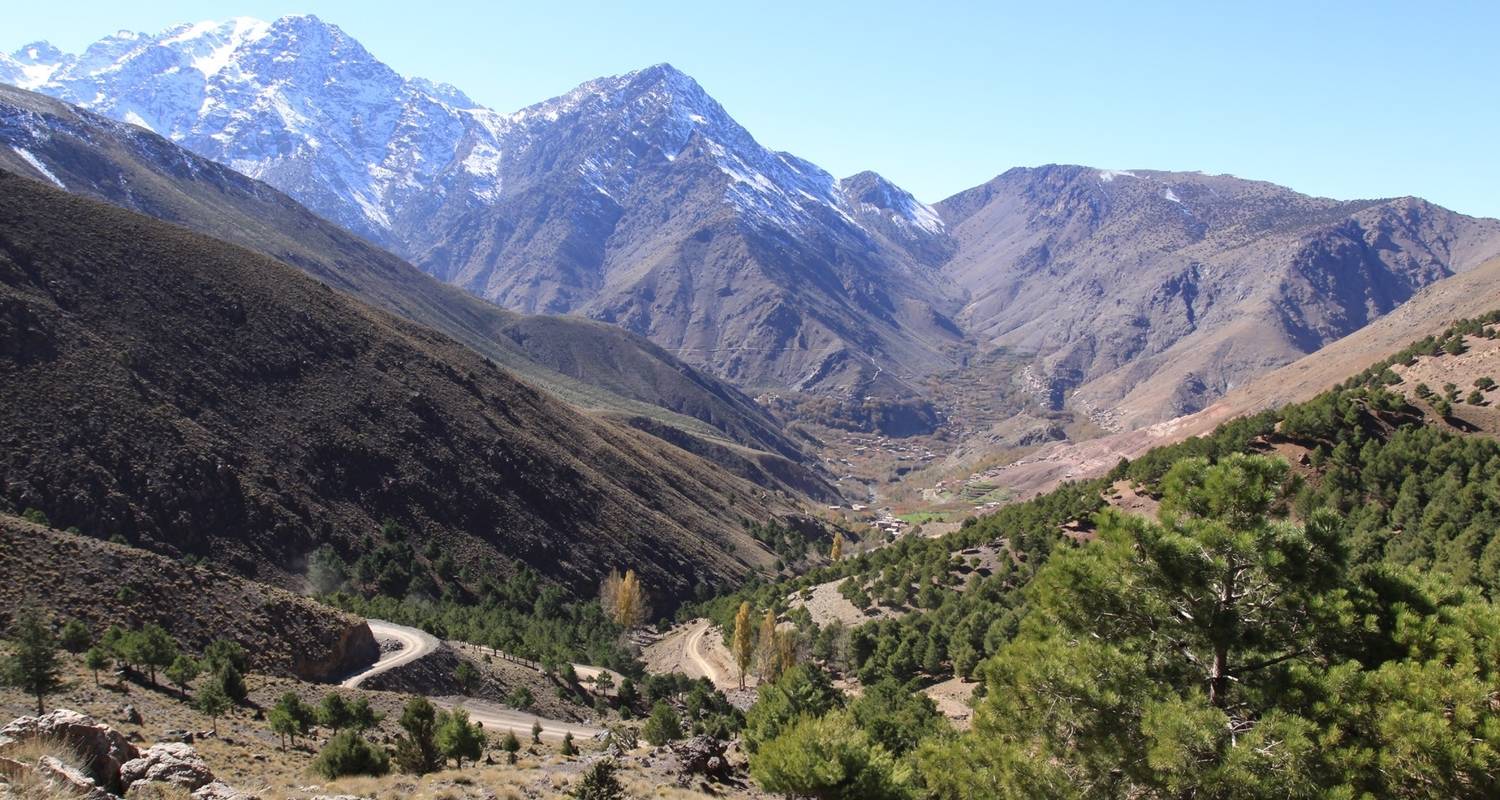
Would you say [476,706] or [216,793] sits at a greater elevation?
[216,793]

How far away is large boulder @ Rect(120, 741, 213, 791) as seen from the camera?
16609mm

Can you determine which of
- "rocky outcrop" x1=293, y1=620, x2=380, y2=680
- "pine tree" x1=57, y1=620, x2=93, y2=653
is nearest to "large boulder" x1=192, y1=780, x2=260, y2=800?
"pine tree" x1=57, y1=620, x2=93, y2=653

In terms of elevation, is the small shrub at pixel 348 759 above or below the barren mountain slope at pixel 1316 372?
below

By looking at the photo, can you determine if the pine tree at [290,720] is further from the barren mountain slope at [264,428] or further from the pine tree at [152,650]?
the barren mountain slope at [264,428]

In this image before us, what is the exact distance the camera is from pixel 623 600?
9300 cm

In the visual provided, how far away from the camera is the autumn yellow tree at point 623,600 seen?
93.1 meters

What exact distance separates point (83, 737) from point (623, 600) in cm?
7768

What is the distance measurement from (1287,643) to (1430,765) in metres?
2.84

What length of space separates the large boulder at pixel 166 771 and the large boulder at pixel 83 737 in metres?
0.24

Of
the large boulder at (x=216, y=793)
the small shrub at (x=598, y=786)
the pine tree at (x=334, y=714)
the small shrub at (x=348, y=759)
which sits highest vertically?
the large boulder at (x=216, y=793)

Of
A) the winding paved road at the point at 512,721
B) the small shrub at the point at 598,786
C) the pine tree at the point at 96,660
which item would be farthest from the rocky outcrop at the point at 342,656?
the small shrub at the point at 598,786

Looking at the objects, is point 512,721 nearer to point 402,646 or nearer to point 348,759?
point 402,646

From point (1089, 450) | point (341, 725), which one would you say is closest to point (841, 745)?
point (341, 725)

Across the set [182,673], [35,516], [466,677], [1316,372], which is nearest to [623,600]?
[466,677]
